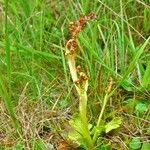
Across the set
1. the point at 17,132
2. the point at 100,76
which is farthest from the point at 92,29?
the point at 17,132

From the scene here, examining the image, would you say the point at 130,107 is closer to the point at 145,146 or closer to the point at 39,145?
the point at 145,146

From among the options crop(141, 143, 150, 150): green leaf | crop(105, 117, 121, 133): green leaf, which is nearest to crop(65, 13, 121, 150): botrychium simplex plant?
crop(105, 117, 121, 133): green leaf

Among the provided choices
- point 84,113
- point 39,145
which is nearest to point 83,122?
point 84,113

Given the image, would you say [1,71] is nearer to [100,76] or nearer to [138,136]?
[100,76]

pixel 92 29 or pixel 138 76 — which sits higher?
pixel 92 29

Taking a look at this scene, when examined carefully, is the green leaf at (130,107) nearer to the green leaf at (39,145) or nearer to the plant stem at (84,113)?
the plant stem at (84,113)

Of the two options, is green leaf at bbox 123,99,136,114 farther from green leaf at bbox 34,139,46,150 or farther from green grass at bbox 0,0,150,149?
green leaf at bbox 34,139,46,150
